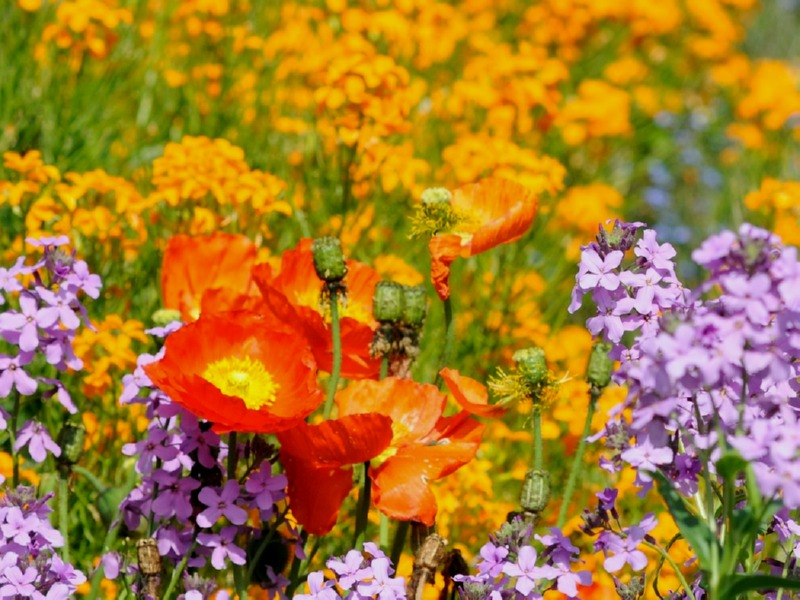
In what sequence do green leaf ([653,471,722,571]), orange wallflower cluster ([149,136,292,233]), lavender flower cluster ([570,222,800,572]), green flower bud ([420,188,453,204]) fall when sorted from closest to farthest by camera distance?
1. lavender flower cluster ([570,222,800,572])
2. green leaf ([653,471,722,571])
3. green flower bud ([420,188,453,204])
4. orange wallflower cluster ([149,136,292,233])

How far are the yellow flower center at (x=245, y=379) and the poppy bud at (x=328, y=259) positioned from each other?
159mm

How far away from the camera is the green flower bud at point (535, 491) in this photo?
1.56m

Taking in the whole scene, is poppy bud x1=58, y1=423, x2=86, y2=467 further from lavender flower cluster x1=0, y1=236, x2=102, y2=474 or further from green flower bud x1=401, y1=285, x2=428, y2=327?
green flower bud x1=401, y1=285, x2=428, y2=327

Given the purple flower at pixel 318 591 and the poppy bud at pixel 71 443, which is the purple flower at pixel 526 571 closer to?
the purple flower at pixel 318 591

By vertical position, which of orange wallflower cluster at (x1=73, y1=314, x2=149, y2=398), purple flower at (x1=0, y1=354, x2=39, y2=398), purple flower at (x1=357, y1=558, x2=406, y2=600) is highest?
purple flower at (x1=0, y1=354, x2=39, y2=398)

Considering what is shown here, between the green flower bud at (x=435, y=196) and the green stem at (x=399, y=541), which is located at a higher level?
the green flower bud at (x=435, y=196)

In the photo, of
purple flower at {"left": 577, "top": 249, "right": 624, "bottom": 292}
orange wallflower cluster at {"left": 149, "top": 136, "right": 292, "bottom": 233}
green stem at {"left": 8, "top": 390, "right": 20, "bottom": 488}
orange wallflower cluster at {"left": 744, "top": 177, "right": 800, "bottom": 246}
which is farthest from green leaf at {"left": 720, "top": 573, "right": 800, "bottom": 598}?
orange wallflower cluster at {"left": 744, "top": 177, "right": 800, "bottom": 246}

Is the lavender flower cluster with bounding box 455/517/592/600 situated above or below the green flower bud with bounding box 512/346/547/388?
below

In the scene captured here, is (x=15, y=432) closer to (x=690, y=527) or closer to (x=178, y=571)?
(x=178, y=571)

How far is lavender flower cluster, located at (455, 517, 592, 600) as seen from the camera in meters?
1.48

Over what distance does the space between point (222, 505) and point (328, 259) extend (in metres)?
0.36

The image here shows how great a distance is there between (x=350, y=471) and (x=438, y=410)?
151 millimetres

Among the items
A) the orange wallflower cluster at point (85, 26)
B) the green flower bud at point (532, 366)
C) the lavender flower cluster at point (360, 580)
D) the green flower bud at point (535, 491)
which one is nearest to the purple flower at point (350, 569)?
the lavender flower cluster at point (360, 580)

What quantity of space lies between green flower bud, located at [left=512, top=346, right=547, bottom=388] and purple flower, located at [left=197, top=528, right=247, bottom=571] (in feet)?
1.46
